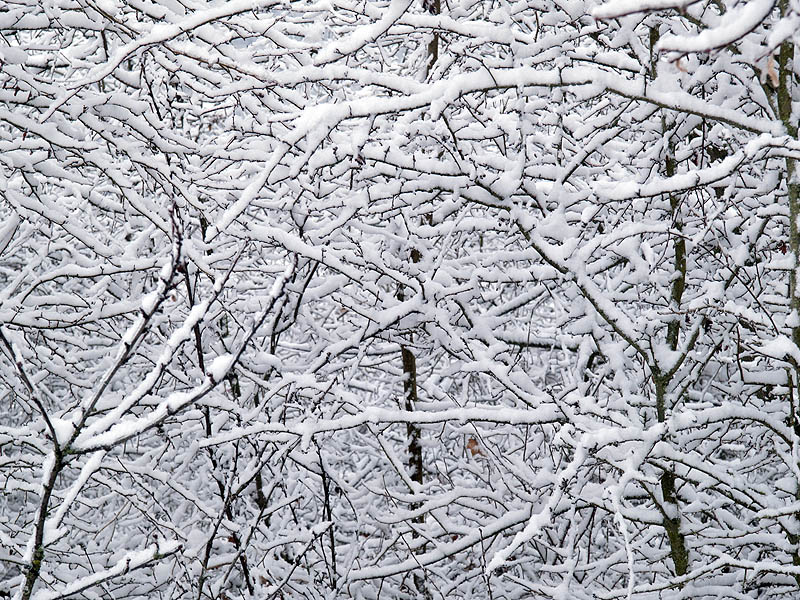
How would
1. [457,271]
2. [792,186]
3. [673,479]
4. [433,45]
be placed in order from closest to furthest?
[792,186], [673,479], [457,271], [433,45]

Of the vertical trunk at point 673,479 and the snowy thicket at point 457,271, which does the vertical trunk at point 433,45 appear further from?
the vertical trunk at point 673,479

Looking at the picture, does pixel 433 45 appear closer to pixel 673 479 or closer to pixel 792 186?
pixel 792 186

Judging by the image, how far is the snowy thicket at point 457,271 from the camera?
2395mm

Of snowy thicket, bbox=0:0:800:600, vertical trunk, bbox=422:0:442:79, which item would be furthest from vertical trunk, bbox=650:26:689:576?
vertical trunk, bbox=422:0:442:79

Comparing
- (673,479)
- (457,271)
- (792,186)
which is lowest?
(673,479)

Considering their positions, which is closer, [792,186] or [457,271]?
[792,186]

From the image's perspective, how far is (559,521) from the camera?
4.44 meters

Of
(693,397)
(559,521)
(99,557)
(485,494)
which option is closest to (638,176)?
(693,397)

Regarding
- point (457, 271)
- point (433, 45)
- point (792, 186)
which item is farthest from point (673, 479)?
point (433, 45)

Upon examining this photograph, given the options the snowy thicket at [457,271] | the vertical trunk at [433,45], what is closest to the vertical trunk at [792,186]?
the snowy thicket at [457,271]

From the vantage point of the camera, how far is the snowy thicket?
2.39m

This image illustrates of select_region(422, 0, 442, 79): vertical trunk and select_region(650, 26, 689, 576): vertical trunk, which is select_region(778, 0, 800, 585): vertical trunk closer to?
select_region(650, 26, 689, 576): vertical trunk

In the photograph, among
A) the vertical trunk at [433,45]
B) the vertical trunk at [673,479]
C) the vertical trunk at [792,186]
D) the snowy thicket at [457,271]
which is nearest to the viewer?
the snowy thicket at [457,271]

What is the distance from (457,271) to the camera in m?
4.15
